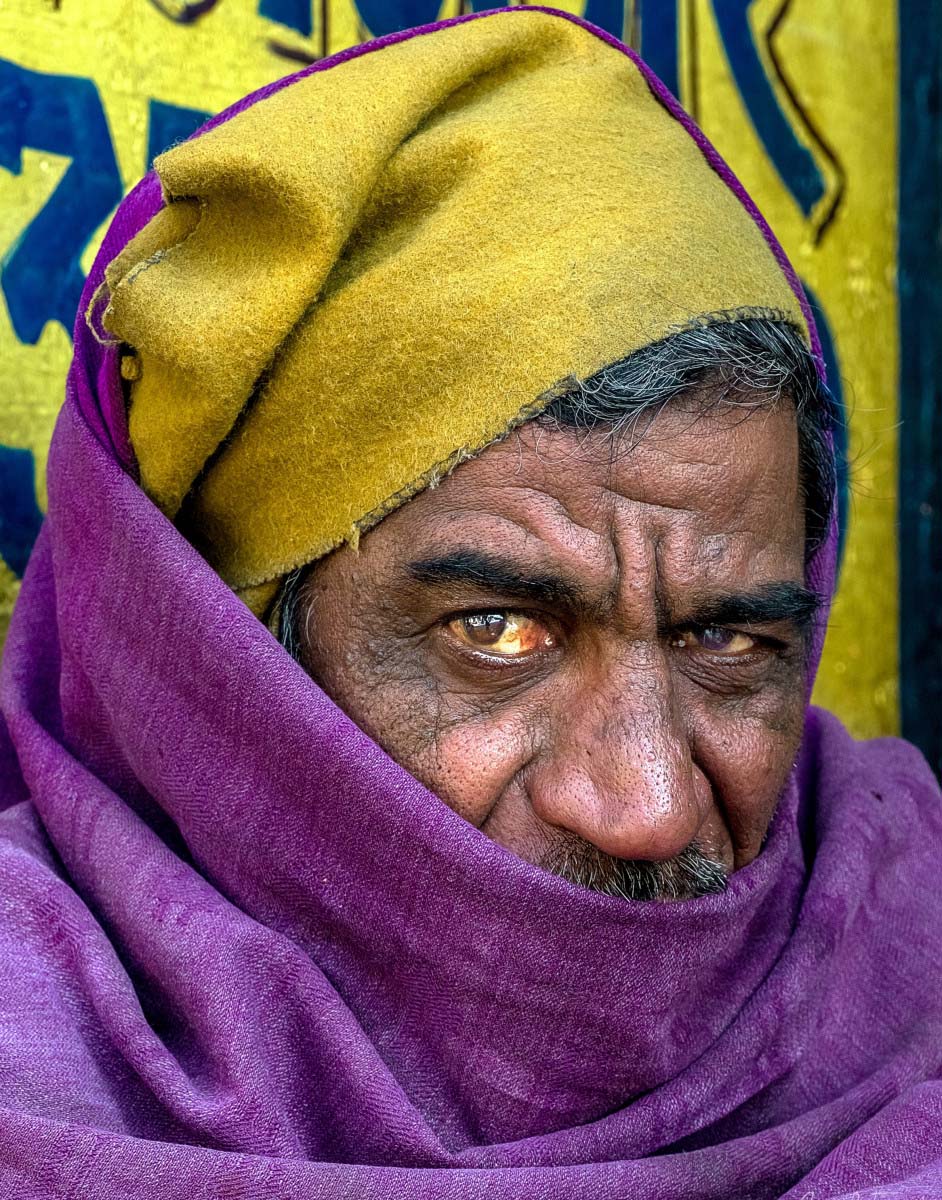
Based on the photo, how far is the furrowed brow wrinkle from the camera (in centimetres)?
169

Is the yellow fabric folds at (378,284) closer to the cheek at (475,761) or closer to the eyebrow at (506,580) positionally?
the eyebrow at (506,580)

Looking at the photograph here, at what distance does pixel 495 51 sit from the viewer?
6.18 ft

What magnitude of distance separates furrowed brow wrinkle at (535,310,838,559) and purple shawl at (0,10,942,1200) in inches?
19.7

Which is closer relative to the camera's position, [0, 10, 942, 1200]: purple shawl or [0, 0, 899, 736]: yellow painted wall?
[0, 10, 942, 1200]: purple shawl

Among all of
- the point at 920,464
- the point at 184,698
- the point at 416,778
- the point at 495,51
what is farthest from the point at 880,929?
the point at 920,464

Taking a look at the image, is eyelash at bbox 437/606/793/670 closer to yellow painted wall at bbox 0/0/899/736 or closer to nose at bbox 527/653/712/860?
nose at bbox 527/653/712/860

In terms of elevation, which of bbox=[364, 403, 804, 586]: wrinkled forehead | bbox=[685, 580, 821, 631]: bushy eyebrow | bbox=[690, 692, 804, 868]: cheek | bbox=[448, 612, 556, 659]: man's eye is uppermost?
bbox=[364, 403, 804, 586]: wrinkled forehead

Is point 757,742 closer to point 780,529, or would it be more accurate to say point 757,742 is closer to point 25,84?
point 780,529

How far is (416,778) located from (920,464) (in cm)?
249

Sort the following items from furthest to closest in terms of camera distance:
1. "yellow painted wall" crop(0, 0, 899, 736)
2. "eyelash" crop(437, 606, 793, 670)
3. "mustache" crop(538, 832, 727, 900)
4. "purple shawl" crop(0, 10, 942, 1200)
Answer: "yellow painted wall" crop(0, 0, 899, 736)
"eyelash" crop(437, 606, 793, 670)
"mustache" crop(538, 832, 727, 900)
"purple shawl" crop(0, 10, 942, 1200)

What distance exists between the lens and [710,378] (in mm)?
1764

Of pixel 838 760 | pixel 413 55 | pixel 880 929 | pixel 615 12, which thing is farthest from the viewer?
pixel 615 12

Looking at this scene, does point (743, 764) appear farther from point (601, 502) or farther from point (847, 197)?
point (847, 197)

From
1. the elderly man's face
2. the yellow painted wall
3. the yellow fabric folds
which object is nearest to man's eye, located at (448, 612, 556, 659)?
the elderly man's face
